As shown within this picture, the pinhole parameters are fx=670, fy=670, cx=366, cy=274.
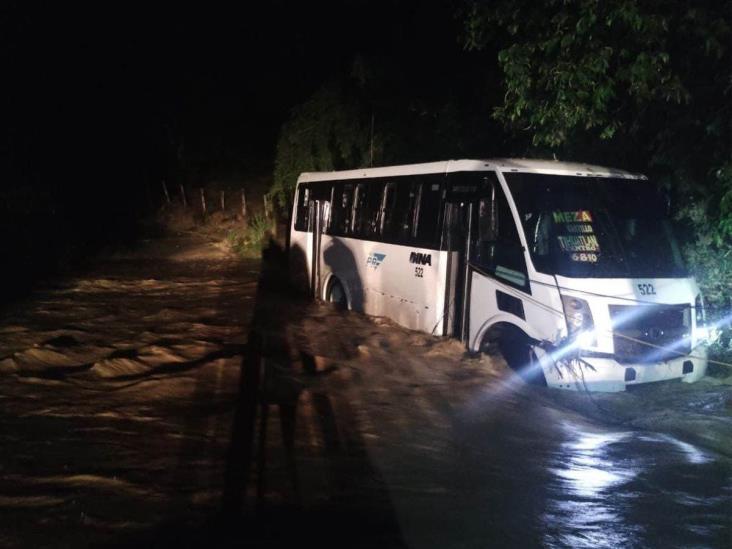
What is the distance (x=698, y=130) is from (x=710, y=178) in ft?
2.12

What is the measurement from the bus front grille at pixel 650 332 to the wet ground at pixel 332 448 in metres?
0.54

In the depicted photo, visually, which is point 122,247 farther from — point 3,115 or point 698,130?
point 698,130

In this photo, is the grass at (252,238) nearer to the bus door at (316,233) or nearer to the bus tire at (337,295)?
the bus door at (316,233)

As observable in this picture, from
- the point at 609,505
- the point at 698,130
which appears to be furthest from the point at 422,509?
the point at 698,130

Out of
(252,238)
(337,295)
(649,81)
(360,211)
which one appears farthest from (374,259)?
(252,238)

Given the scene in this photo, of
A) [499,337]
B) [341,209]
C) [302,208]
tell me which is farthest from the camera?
[302,208]

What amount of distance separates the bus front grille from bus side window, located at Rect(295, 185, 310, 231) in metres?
7.64

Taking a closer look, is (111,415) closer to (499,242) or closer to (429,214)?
(499,242)

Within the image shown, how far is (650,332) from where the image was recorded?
7156mm

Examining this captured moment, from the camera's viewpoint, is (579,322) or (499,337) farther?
(499,337)

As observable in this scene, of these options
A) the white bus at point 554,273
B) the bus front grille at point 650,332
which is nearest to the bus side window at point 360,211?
the white bus at point 554,273

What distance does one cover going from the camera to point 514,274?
24.8ft

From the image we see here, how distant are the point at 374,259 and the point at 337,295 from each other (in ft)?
6.28

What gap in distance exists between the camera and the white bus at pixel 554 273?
7008mm
